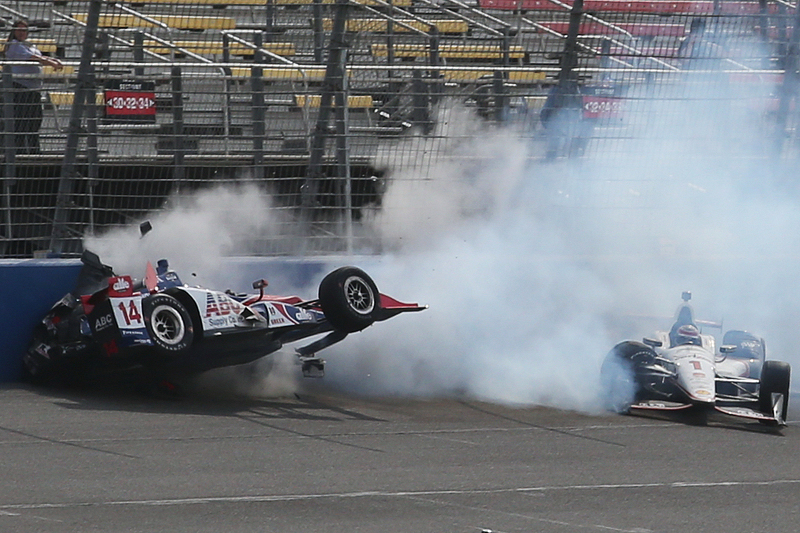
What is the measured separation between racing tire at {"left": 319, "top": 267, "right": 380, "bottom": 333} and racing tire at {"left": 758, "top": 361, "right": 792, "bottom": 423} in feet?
7.91

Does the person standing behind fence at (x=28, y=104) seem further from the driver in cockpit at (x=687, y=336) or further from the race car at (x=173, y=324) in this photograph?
the driver in cockpit at (x=687, y=336)

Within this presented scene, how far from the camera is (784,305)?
9.55m

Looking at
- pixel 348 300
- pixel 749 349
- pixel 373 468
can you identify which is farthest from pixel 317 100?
pixel 749 349

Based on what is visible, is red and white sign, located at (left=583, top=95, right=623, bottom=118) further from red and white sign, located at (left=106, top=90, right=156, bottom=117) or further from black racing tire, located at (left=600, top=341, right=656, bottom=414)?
red and white sign, located at (left=106, top=90, right=156, bottom=117)

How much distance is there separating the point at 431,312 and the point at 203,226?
1660 millimetres

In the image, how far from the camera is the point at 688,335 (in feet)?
26.5

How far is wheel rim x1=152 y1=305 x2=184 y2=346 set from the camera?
690cm

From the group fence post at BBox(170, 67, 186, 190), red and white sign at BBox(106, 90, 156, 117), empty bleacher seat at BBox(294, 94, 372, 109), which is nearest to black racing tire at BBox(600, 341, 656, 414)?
empty bleacher seat at BBox(294, 94, 372, 109)

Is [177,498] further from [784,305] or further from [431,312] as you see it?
[784,305]

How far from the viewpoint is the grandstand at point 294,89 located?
311 inches

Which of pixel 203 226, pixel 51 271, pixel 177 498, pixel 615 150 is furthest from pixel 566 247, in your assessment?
pixel 177 498

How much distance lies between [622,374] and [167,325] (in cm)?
285

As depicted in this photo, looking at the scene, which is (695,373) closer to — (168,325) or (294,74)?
(168,325)

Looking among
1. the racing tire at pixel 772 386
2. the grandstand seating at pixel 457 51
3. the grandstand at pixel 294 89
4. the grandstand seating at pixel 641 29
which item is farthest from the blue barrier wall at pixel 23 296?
the racing tire at pixel 772 386
